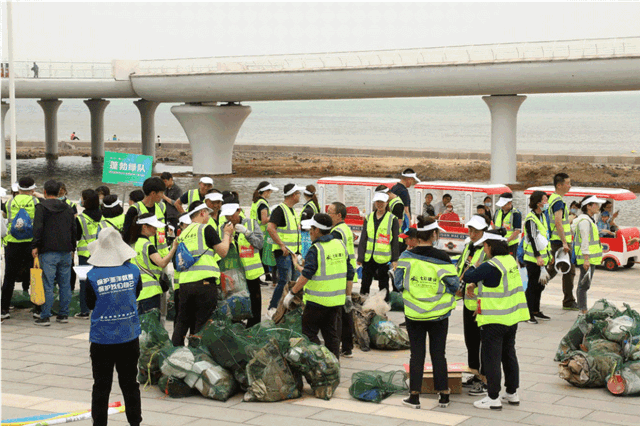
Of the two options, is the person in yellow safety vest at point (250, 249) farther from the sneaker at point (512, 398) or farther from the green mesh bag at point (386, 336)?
the sneaker at point (512, 398)

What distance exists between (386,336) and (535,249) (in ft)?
9.03

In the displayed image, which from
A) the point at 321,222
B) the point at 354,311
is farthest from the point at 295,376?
the point at 354,311

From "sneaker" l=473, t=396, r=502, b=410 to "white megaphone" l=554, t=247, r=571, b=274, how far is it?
445cm

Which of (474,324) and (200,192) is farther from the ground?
(200,192)

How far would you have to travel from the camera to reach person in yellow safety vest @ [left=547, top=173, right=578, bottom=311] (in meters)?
11.7

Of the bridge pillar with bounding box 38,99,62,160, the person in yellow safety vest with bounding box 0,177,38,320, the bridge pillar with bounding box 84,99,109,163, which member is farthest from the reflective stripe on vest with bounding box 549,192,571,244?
the bridge pillar with bounding box 38,99,62,160

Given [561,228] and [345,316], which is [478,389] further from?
[561,228]

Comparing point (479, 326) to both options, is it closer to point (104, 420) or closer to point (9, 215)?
point (104, 420)

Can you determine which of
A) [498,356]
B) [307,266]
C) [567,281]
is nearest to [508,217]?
[567,281]

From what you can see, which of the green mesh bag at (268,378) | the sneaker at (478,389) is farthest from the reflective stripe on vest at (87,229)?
the sneaker at (478,389)

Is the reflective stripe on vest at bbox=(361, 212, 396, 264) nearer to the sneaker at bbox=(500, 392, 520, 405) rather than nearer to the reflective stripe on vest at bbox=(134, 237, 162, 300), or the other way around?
the reflective stripe on vest at bbox=(134, 237, 162, 300)

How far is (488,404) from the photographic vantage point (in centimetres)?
778

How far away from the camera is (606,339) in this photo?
8.82 m

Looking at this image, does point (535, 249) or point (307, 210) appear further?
point (307, 210)
